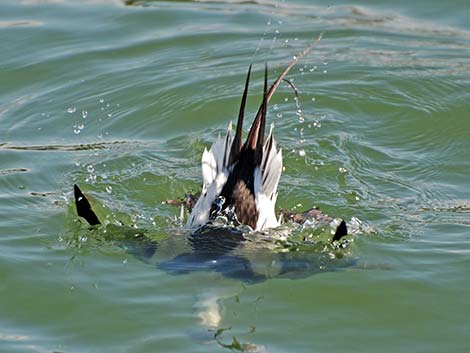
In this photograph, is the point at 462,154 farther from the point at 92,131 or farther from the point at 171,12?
the point at 171,12

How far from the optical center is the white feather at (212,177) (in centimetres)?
605

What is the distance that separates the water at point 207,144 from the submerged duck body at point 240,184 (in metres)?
0.30

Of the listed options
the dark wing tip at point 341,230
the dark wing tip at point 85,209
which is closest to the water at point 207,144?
the dark wing tip at point 85,209

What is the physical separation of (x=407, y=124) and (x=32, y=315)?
3.61 meters

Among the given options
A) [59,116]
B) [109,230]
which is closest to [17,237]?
[109,230]

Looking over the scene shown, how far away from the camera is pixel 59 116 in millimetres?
8188

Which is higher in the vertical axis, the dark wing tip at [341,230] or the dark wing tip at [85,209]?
the dark wing tip at [341,230]

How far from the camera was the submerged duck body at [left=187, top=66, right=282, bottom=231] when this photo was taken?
6.02 metres

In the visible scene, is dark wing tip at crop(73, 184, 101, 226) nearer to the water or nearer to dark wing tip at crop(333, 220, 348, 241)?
the water

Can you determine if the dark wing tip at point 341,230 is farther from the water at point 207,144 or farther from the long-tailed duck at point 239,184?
the long-tailed duck at point 239,184

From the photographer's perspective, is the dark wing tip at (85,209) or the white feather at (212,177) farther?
the white feather at (212,177)

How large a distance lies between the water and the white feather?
267 mm

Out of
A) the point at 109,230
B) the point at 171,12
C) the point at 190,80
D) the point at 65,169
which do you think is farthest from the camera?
the point at 171,12

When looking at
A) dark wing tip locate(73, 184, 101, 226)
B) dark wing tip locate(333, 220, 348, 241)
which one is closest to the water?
dark wing tip locate(73, 184, 101, 226)
